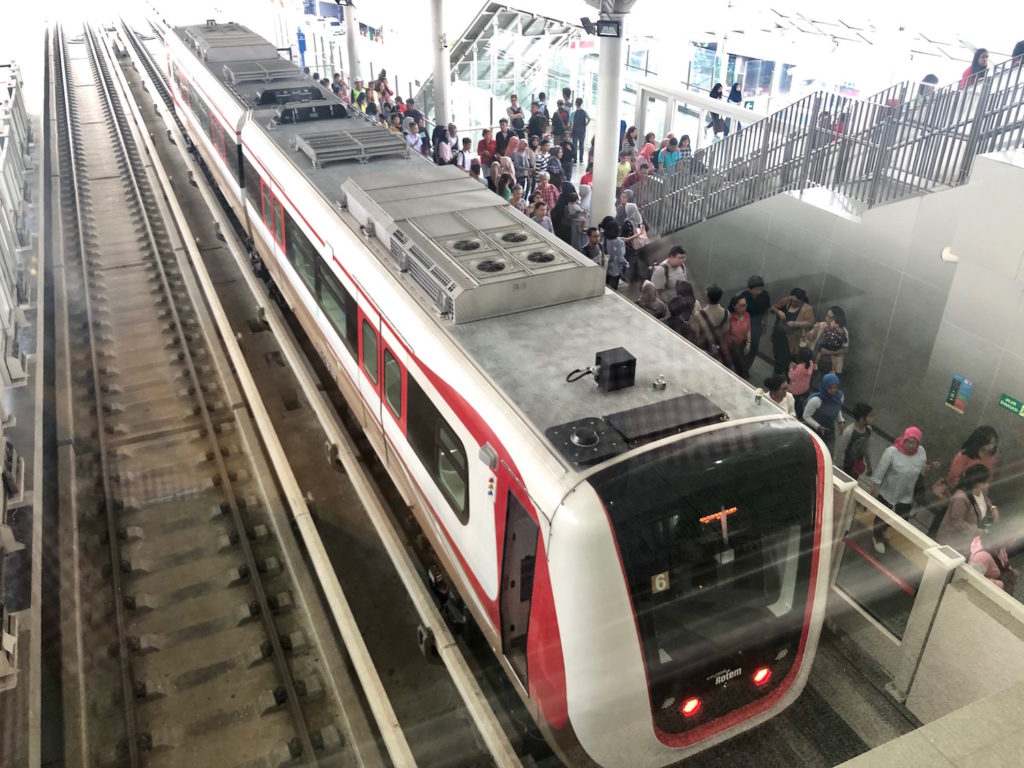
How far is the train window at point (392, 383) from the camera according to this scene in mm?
6578

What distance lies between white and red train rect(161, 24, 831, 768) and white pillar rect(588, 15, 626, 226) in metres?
6.01

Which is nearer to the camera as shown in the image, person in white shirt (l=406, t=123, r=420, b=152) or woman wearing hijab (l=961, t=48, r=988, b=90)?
woman wearing hijab (l=961, t=48, r=988, b=90)

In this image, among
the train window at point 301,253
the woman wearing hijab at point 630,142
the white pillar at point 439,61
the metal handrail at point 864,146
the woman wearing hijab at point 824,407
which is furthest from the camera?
the white pillar at point 439,61

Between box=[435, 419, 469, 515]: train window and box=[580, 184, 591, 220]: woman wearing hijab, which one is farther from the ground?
box=[435, 419, 469, 515]: train window

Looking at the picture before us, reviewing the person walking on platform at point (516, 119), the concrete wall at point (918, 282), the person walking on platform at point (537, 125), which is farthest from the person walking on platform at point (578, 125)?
the concrete wall at point (918, 282)

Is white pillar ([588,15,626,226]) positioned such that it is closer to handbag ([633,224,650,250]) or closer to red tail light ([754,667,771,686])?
handbag ([633,224,650,250])

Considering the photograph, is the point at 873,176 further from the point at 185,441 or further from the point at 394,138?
the point at 185,441

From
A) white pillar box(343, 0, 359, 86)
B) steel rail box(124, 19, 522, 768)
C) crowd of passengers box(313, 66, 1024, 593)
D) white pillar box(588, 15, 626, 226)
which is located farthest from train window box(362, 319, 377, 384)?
white pillar box(343, 0, 359, 86)

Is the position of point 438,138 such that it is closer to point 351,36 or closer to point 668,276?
point 668,276

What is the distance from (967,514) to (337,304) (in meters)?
5.74

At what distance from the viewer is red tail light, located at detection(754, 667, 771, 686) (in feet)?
16.3

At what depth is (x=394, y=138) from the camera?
993cm

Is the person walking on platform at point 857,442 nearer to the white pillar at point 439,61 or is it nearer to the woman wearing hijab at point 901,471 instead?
the woman wearing hijab at point 901,471

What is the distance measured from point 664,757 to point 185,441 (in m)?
6.30
